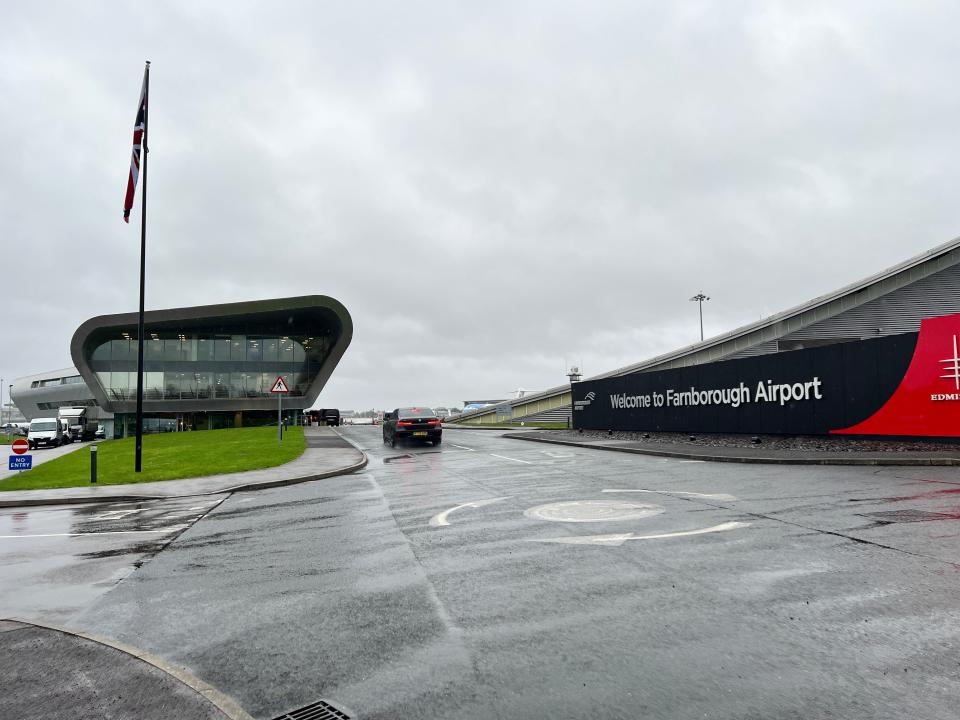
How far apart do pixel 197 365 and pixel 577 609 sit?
59.5 metres

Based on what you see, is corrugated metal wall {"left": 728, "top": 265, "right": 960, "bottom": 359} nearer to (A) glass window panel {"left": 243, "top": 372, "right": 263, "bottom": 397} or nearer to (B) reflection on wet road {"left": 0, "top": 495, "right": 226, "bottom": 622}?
(B) reflection on wet road {"left": 0, "top": 495, "right": 226, "bottom": 622}

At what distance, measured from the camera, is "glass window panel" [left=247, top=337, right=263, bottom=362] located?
2277 inches

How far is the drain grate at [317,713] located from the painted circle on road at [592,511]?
5.25 metres

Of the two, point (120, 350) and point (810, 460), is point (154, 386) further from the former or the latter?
point (810, 460)

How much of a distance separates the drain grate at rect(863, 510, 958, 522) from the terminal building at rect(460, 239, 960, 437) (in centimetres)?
1005

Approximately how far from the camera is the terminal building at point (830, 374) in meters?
15.7

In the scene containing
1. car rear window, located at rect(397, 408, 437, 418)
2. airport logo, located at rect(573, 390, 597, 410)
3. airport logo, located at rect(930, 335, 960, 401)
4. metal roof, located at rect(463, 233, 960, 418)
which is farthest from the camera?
metal roof, located at rect(463, 233, 960, 418)

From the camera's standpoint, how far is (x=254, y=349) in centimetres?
5812

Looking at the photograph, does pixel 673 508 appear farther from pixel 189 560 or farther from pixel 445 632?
pixel 189 560

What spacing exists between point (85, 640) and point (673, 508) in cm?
730

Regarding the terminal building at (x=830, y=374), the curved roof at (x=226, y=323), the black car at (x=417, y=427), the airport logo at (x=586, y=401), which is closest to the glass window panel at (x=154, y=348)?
the curved roof at (x=226, y=323)

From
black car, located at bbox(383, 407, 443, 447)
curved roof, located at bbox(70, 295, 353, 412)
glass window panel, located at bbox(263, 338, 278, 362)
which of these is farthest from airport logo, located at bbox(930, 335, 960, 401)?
glass window panel, located at bbox(263, 338, 278, 362)

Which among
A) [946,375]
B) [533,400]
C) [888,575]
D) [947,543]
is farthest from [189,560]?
[533,400]

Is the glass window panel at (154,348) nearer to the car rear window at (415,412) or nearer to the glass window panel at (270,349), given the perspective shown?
the glass window panel at (270,349)
